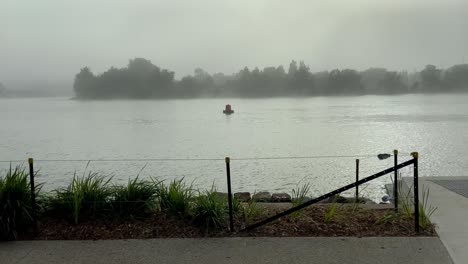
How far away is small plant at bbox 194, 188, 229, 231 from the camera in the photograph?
635 cm

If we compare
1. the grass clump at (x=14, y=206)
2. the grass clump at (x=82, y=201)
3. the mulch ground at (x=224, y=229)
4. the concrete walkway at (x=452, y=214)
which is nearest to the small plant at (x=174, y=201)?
the mulch ground at (x=224, y=229)

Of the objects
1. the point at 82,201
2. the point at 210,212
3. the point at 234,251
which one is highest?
the point at 82,201

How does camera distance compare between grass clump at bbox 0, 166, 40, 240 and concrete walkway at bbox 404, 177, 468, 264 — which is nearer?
concrete walkway at bbox 404, 177, 468, 264

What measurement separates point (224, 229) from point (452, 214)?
12.1ft

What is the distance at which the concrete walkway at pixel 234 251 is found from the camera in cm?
536

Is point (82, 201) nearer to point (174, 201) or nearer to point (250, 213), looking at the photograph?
point (174, 201)

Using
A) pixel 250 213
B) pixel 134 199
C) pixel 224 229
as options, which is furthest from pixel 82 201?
pixel 250 213

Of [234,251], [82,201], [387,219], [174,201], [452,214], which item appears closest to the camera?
[234,251]

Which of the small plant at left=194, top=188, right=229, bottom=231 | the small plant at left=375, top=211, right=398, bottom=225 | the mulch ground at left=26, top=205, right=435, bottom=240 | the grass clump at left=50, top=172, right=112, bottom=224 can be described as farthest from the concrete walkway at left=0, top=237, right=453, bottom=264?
the grass clump at left=50, top=172, right=112, bottom=224

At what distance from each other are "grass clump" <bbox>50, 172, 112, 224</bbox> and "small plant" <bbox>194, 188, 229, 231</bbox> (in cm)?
124

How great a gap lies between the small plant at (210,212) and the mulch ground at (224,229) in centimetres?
10

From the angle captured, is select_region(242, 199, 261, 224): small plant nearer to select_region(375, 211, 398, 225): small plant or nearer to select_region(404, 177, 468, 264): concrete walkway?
select_region(375, 211, 398, 225): small plant

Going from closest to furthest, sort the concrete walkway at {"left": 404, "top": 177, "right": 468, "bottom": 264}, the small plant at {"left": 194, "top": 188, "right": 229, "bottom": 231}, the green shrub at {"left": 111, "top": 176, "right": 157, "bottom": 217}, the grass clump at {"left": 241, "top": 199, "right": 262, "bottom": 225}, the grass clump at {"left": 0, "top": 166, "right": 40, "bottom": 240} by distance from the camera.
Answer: the concrete walkway at {"left": 404, "top": 177, "right": 468, "bottom": 264} < the grass clump at {"left": 0, "top": 166, "right": 40, "bottom": 240} < the small plant at {"left": 194, "top": 188, "right": 229, "bottom": 231} < the grass clump at {"left": 241, "top": 199, "right": 262, "bottom": 225} < the green shrub at {"left": 111, "top": 176, "right": 157, "bottom": 217}

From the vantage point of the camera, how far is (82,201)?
6680mm
